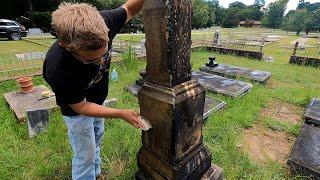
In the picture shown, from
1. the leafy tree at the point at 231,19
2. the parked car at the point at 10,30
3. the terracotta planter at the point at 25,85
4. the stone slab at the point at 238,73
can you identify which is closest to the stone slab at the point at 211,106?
the stone slab at the point at 238,73

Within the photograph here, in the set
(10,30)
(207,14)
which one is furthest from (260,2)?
(10,30)

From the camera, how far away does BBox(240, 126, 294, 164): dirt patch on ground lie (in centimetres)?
282

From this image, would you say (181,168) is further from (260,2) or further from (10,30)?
(260,2)

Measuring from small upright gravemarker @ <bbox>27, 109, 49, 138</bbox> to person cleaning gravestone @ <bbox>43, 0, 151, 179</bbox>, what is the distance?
1450mm

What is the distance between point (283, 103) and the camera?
483 cm

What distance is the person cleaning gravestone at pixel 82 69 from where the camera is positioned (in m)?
1.19

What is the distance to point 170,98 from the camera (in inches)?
62.3

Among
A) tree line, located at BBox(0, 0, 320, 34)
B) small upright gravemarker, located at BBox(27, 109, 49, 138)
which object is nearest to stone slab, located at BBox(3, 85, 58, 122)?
small upright gravemarker, located at BBox(27, 109, 49, 138)

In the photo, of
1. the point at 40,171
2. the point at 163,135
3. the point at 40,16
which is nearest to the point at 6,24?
the point at 40,16

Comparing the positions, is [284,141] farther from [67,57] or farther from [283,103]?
[67,57]

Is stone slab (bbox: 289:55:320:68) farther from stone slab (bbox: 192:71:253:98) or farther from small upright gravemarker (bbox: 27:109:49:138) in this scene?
small upright gravemarker (bbox: 27:109:49:138)

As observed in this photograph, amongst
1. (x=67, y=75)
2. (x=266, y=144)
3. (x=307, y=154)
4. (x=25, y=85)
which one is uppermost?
(x=67, y=75)

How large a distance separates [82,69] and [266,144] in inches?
111

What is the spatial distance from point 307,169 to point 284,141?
3.17ft
